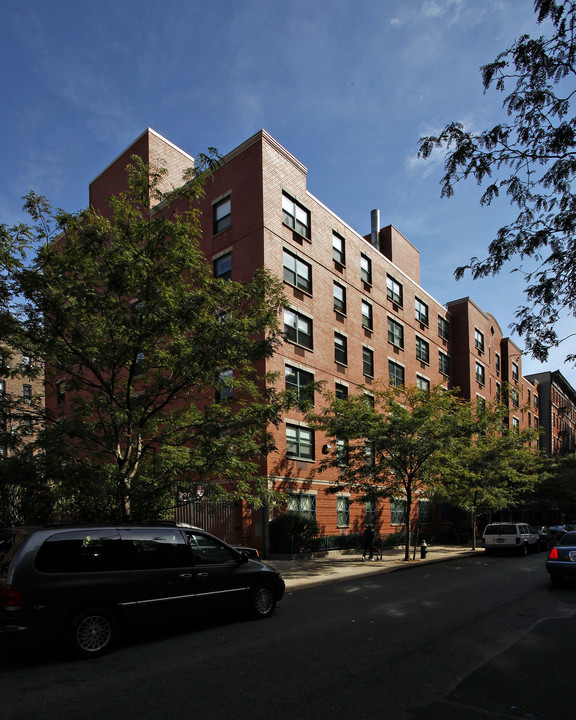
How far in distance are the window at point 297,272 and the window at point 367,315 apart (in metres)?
5.61

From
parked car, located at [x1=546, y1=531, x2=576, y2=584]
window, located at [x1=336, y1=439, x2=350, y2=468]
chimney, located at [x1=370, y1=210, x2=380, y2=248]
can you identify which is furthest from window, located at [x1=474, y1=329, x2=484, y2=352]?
parked car, located at [x1=546, y1=531, x2=576, y2=584]

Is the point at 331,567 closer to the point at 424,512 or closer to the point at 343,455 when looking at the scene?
the point at 343,455

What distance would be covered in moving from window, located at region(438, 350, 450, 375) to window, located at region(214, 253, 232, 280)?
21100mm

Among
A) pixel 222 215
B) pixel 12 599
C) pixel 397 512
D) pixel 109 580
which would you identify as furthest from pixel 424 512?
pixel 12 599

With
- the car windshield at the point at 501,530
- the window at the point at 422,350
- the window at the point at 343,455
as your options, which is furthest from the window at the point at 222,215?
the car windshield at the point at 501,530

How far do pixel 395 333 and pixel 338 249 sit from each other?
772cm

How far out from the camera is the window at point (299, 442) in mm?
23875

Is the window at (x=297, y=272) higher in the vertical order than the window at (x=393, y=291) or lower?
lower

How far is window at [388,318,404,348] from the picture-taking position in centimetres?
3394

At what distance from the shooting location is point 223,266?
84.2 feet

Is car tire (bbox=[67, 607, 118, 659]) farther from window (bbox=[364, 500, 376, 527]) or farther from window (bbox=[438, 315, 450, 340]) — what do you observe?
window (bbox=[438, 315, 450, 340])

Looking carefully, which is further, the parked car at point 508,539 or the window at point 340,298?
the window at point 340,298

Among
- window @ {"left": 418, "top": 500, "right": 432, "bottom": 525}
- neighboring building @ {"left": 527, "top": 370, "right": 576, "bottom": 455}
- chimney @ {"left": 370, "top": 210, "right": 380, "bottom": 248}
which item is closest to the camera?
window @ {"left": 418, "top": 500, "right": 432, "bottom": 525}

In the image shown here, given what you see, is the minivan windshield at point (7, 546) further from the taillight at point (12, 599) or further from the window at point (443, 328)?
the window at point (443, 328)
